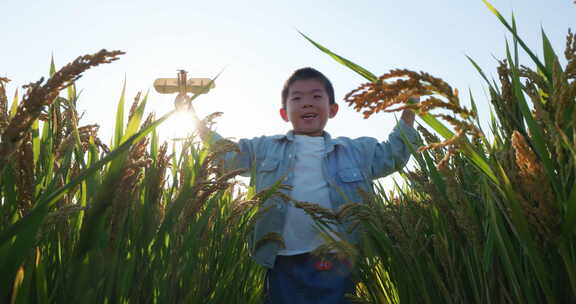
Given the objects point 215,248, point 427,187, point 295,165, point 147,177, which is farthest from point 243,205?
point 295,165

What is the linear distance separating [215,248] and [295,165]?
1818 millimetres

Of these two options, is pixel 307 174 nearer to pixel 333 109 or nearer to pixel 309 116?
pixel 309 116

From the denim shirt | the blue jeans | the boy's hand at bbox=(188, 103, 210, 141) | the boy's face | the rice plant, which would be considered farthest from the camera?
the boy's face

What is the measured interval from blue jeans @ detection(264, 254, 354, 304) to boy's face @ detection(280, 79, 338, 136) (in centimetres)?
117

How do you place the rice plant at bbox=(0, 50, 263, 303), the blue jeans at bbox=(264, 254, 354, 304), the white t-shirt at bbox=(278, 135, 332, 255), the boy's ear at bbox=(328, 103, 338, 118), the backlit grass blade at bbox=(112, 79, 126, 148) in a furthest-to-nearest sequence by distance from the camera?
1. the boy's ear at bbox=(328, 103, 338, 118)
2. the white t-shirt at bbox=(278, 135, 332, 255)
3. the blue jeans at bbox=(264, 254, 354, 304)
4. the backlit grass blade at bbox=(112, 79, 126, 148)
5. the rice plant at bbox=(0, 50, 263, 303)

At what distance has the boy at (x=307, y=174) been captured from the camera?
311 cm

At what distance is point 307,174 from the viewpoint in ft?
11.8

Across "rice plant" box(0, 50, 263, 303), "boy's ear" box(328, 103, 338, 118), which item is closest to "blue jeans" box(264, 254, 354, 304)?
"rice plant" box(0, 50, 263, 303)

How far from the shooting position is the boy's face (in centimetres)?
386

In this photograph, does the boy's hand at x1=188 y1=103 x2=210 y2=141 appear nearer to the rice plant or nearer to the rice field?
the rice plant

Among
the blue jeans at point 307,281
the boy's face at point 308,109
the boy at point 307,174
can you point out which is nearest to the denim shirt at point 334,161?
the boy at point 307,174

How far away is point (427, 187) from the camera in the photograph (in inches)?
47.9

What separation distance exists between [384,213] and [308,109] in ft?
8.61

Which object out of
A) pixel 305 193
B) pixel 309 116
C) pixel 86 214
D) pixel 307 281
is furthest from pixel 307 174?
pixel 86 214
